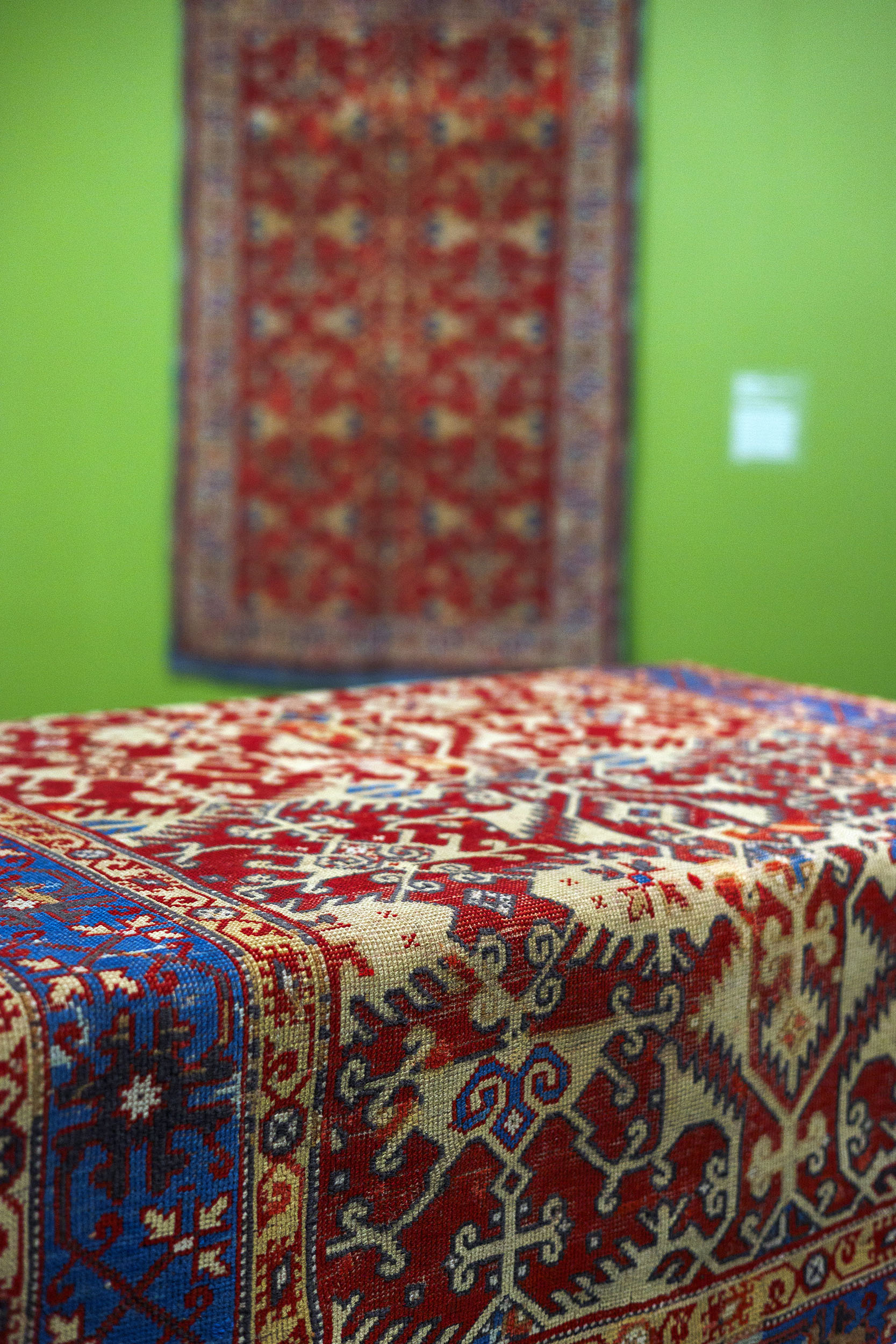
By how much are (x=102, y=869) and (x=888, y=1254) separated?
975 mm

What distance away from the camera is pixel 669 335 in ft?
15.3

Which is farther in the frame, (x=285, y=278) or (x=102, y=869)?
(x=285, y=278)

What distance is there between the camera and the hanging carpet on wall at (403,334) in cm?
468

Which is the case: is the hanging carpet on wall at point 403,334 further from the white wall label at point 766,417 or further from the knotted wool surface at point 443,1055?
the knotted wool surface at point 443,1055

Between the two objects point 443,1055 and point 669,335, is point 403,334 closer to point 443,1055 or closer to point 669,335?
point 669,335

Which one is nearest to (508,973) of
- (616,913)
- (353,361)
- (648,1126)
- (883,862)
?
(616,913)

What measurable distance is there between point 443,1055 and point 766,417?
3.71 m

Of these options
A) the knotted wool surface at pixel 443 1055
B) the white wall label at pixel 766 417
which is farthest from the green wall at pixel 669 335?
the knotted wool surface at pixel 443 1055

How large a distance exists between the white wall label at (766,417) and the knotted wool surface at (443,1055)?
2920 mm

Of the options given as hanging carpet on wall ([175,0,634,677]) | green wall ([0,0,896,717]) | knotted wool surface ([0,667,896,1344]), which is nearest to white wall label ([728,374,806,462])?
green wall ([0,0,896,717])

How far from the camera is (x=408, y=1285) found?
118 centimetres

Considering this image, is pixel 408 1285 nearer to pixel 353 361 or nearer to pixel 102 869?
pixel 102 869

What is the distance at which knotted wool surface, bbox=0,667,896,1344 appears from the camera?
1.04 m

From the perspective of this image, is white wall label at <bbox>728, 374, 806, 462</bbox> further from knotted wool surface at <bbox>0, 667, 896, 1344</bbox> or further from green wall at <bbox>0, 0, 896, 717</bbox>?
knotted wool surface at <bbox>0, 667, 896, 1344</bbox>
